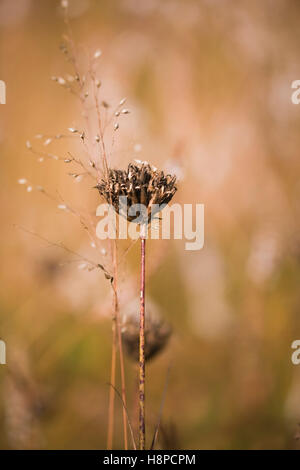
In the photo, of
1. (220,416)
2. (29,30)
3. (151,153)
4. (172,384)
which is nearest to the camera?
Result: (220,416)

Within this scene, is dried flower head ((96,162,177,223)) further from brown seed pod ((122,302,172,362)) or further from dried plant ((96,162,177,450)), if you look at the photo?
brown seed pod ((122,302,172,362))

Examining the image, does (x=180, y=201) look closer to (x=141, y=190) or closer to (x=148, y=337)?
(x=148, y=337)

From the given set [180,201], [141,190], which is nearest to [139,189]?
[141,190]

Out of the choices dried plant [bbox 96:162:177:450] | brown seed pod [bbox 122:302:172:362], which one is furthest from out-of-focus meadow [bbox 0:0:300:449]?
dried plant [bbox 96:162:177:450]

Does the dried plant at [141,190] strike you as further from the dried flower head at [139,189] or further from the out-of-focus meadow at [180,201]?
the out-of-focus meadow at [180,201]

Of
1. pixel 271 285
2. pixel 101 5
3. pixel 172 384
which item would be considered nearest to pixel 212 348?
pixel 172 384

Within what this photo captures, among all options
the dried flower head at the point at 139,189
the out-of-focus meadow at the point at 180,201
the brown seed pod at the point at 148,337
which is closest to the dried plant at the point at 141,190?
the dried flower head at the point at 139,189
